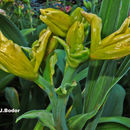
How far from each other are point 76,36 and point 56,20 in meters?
0.03

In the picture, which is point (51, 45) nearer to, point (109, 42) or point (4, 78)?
point (109, 42)

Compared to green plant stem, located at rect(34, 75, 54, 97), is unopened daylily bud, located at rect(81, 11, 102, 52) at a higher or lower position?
higher

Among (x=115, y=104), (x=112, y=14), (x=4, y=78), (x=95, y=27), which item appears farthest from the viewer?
(x=4, y=78)

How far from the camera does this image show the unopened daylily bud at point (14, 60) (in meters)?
0.27

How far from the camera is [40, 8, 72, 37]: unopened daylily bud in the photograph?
266 millimetres

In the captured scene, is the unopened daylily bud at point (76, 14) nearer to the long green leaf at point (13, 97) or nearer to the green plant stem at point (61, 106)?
the green plant stem at point (61, 106)

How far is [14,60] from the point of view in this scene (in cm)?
27

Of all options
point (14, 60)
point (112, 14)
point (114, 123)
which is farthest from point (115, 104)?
point (14, 60)

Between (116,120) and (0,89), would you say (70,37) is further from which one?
(0,89)

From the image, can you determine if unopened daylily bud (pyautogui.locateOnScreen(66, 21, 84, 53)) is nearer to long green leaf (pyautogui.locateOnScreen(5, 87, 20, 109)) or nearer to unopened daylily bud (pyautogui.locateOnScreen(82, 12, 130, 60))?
unopened daylily bud (pyautogui.locateOnScreen(82, 12, 130, 60))

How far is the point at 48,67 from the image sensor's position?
33cm

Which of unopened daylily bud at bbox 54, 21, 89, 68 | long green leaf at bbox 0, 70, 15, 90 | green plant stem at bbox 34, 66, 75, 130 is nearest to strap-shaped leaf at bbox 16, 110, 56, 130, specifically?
green plant stem at bbox 34, 66, 75, 130

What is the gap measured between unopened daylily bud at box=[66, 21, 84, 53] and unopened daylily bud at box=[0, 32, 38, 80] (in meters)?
0.06

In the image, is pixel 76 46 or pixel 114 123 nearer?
pixel 76 46
